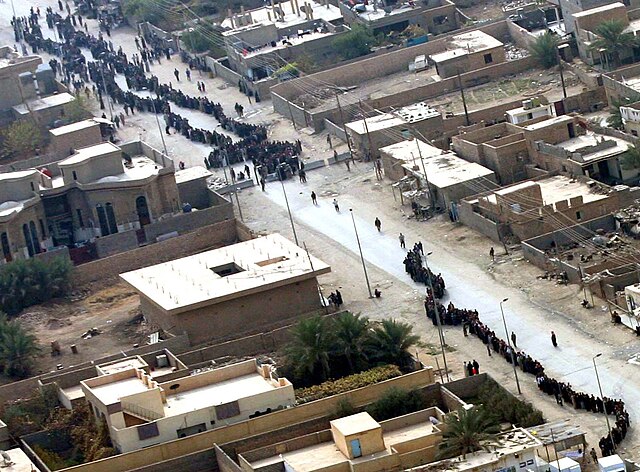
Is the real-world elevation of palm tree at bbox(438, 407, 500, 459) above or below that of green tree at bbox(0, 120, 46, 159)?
below

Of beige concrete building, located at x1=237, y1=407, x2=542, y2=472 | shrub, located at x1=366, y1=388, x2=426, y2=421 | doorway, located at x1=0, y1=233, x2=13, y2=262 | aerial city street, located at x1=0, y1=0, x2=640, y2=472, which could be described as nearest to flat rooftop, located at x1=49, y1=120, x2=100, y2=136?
aerial city street, located at x1=0, y1=0, x2=640, y2=472

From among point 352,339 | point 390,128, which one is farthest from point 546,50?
point 352,339

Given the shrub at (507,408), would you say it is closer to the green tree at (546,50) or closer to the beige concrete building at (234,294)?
the beige concrete building at (234,294)

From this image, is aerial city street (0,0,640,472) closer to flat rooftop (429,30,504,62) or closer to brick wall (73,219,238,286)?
brick wall (73,219,238,286)

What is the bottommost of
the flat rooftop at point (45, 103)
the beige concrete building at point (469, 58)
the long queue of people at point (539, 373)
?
the long queue of people at point (539, 373)

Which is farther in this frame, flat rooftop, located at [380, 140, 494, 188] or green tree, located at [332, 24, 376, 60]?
green tree, located at [332, 24, 376, 60]

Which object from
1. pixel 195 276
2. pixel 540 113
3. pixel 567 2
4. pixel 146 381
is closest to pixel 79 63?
pixel 567 2

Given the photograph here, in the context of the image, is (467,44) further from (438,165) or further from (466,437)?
(466,437)

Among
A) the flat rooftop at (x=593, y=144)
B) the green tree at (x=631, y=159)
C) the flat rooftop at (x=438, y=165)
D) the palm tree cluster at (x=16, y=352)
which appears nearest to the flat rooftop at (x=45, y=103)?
the flat rooftop at (x=438, y=165)
